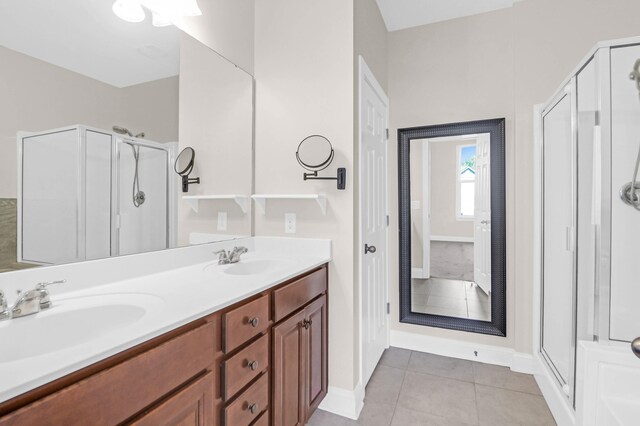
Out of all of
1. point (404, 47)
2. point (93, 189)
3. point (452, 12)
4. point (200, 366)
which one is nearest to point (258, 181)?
point (93, 189)

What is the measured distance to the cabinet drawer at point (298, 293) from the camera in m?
1.33

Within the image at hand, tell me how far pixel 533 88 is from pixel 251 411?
2.70m

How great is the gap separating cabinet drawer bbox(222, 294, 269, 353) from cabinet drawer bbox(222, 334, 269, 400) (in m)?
0.04

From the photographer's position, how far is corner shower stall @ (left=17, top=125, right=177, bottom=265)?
1.02 metres

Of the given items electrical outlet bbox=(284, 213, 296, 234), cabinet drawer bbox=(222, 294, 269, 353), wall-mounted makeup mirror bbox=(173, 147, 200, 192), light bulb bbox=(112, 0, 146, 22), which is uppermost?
light bulb bbox=(112, 0, 146, 22)

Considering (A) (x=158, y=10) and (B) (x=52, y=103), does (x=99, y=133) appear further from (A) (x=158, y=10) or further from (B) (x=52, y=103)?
(A) (x=158, y=10)

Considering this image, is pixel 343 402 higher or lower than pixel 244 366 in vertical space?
lower

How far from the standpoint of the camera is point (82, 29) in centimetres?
117

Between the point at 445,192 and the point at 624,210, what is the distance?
1.31 meters

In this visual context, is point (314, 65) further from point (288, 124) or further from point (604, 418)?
point (604, 418)

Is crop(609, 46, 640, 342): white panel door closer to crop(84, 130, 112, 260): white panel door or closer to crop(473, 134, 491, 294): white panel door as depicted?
crop(473, 134, 491, 294): white panel door

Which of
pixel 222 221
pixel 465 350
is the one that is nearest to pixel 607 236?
pixel 465 350

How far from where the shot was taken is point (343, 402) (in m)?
1.77

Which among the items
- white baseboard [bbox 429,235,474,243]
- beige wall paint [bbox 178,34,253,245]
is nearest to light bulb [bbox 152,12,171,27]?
beige wall paint [bbox 178,34,253,245]
